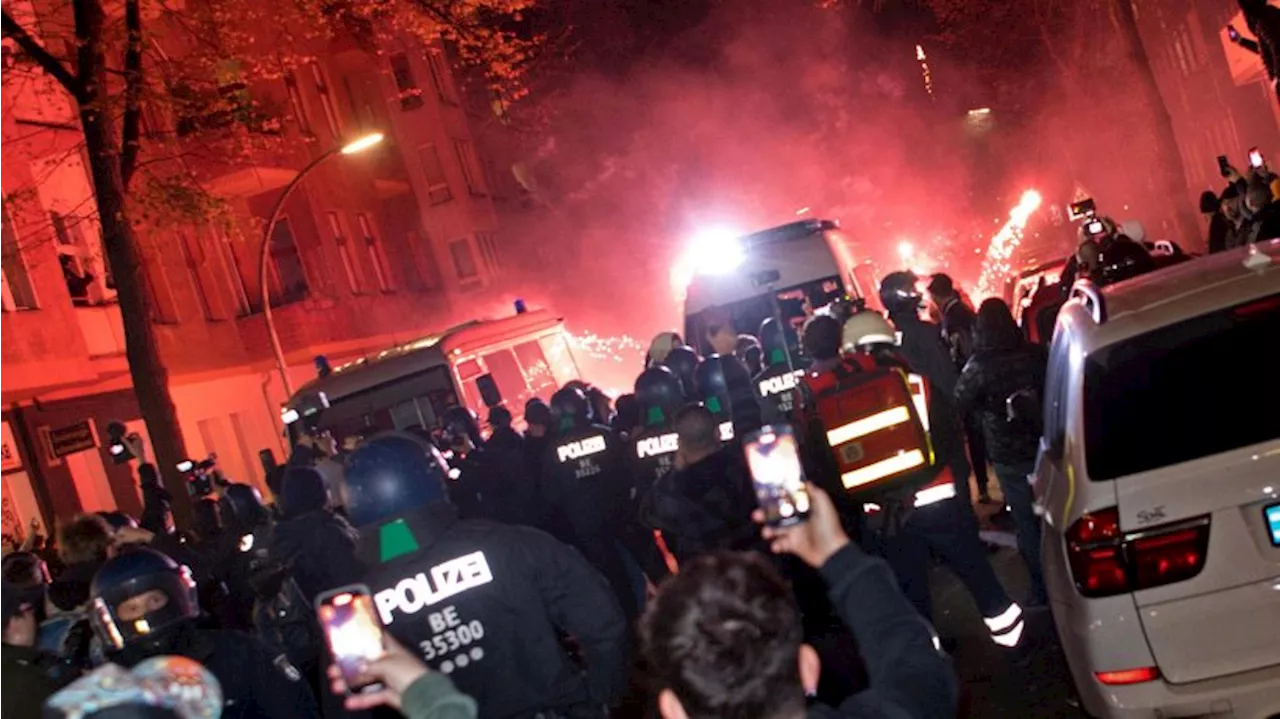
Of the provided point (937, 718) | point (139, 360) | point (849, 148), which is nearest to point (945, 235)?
point (849, 148)

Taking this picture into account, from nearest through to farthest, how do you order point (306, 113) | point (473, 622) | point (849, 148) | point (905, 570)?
1. point (473, 622)
2. point (905, 570)
3. point (306, 113)
4. point (849, 148)

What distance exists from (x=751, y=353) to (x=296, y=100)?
2129 cm

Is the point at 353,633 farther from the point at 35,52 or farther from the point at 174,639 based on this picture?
the point at 35,52

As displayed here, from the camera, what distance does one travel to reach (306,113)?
30.2 metres

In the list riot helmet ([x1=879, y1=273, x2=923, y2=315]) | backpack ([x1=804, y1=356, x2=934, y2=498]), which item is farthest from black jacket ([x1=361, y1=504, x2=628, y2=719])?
riot helmet ([x1=879, y1=273, x2=923, y2=315])

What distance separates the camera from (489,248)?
4106 centimetres

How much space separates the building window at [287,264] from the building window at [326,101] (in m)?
3.87

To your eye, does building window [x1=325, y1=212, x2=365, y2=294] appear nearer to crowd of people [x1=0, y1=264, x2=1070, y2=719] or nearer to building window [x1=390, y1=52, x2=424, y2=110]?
building window [x1=390, y1=52, x2=424, y2=110]

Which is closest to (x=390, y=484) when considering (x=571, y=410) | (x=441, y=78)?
(x=571, y=410)

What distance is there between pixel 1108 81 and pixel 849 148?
7678 millimetres

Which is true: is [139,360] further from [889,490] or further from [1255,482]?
[1255,482]

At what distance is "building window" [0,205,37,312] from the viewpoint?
17.7 metres

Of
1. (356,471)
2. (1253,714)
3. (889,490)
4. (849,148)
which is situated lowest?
(1253,714)

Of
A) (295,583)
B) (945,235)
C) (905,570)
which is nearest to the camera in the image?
(295,583)
